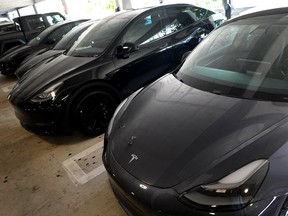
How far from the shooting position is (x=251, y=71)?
169 cm

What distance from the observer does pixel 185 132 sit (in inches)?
56.1

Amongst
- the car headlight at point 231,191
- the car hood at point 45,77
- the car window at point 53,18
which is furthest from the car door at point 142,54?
the car window at point 53,18

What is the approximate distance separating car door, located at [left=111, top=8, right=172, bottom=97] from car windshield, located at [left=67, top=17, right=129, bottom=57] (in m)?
0.18

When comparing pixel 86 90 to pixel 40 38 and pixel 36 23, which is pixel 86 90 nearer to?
pixel 40 38

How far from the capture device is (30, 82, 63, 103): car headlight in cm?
271

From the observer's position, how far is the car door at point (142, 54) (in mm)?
3008

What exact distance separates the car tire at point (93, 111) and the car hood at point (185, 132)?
1149mm

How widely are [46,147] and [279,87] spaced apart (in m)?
2.59

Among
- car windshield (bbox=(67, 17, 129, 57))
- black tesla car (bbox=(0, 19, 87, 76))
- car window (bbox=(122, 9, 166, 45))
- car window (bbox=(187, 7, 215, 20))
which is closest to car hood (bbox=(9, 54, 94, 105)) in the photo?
car windshield (bbox=(67, 17, 129, 57))

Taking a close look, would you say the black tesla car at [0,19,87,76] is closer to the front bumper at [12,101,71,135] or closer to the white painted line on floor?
the front bumper at [12,101,71,135]

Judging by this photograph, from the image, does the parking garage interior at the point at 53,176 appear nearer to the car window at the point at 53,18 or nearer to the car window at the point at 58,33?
the car window at the point at 58,33

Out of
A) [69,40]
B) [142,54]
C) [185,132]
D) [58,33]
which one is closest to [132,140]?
[185,132]

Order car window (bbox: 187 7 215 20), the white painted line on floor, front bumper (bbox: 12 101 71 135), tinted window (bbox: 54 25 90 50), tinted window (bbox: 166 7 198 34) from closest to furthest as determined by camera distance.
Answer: the white painted line on floor < front bumper (bbox: 12 101 71 135) < tinted window (bbox: 166 7 198 34) < car window (bbox: 187 7 215 20) < tinted window (bbox: 54 25 90 50)

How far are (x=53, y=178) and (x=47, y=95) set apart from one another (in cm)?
90
